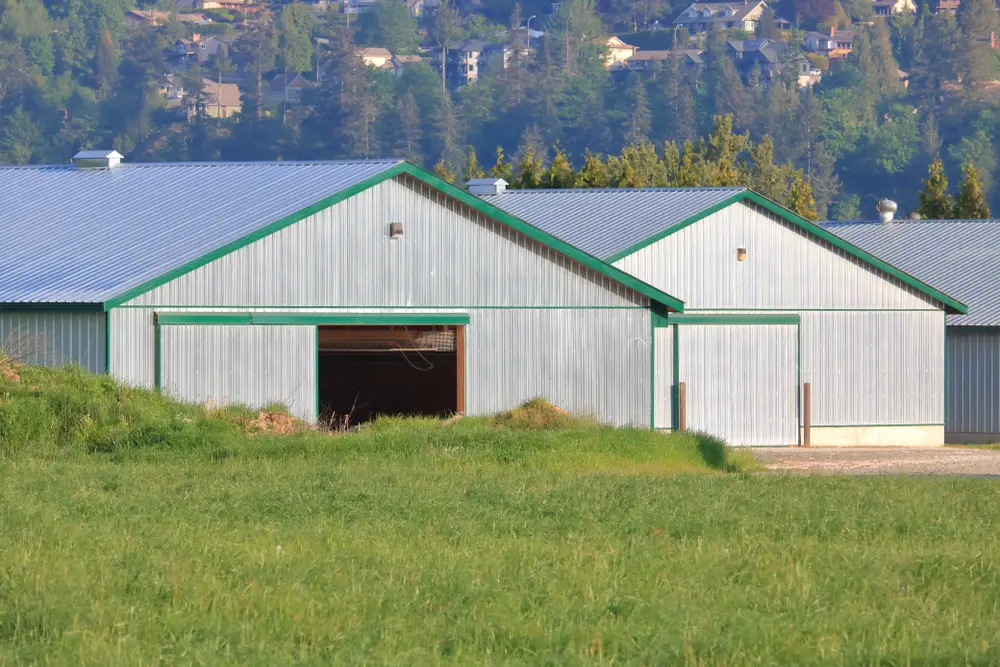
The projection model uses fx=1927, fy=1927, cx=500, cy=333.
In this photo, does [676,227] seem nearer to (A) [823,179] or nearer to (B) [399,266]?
(B) [399,266]

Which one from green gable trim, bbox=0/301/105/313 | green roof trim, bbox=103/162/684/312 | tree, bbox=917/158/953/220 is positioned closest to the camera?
green gable trim, bbox=0/301/105/313

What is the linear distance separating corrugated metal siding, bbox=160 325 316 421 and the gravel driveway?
Answer: 731 centimetres

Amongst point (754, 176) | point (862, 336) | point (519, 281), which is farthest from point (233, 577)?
point (754, 176)

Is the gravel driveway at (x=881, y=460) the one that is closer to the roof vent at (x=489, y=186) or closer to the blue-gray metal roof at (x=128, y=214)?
the blue-gray metal roof at (x=128, y=214)

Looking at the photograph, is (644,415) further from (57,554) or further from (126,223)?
(57,554)

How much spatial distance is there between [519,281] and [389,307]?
2.29 m

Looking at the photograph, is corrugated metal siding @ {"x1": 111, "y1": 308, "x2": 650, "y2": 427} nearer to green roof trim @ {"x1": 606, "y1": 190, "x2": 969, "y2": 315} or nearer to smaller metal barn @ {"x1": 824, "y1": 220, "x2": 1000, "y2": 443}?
green roof trim @ {"x1": 606, "y1": 190, "x2": 969, "y2": 315}

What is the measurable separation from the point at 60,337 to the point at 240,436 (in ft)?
13.5

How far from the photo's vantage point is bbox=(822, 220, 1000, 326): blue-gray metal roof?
42.2 m

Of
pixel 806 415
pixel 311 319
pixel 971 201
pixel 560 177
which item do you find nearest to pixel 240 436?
pixel 311 319

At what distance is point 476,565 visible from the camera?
15133 mm

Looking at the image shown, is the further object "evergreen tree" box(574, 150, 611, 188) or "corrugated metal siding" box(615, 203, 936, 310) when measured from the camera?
"evergreen tree" box(574, 150, 611, 188)

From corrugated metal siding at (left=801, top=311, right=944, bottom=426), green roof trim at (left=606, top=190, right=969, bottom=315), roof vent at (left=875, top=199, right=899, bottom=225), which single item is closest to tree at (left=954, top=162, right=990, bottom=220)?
roof vent at (left=875, top=199, right=899, bottom=225)

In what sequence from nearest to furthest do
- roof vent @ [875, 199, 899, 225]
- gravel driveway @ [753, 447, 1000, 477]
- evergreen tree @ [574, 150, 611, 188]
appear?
gravel driveway @ [753, 447, 1000, 477]
roof vent @ [875, 199, 899, 225]
evergreen tree @ [574, 150, 611, 188]
